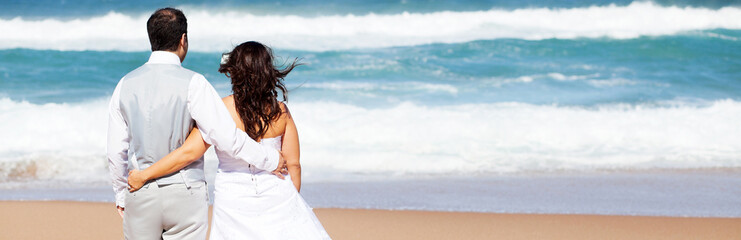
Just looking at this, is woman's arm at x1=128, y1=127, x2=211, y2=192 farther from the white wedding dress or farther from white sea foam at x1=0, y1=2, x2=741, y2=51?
white sea foam at x1=0, y1=2, x2=741, y2=51

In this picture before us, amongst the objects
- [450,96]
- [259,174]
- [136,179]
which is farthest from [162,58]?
[450,96]

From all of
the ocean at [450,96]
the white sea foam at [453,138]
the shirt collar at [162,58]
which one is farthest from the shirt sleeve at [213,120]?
the white sea foam at [453,138]

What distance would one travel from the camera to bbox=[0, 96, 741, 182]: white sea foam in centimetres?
707

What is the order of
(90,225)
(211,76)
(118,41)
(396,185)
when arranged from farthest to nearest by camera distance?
1. (118,41)
2. (211,76)
3. (396,185)
4. (90,225)

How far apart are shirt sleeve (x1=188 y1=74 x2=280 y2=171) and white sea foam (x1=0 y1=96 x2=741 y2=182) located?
14.6 ft

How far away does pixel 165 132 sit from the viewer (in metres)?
2.22

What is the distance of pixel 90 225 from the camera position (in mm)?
4535

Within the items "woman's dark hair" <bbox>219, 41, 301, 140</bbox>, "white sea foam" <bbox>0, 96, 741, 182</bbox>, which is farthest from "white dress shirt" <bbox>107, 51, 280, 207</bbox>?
"white sea foam" <bbox>0, 96, 741, 182</bbox>

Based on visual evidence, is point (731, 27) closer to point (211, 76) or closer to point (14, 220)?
point (211, 76)

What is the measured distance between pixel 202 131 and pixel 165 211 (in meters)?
0.28

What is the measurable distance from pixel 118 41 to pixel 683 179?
12382mm

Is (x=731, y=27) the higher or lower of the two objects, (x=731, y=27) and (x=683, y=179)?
the higher

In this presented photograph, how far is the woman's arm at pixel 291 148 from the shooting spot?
2.50 meters

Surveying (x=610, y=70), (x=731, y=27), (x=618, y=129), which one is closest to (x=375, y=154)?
(x=618, y=129)
